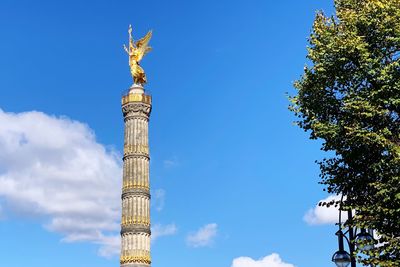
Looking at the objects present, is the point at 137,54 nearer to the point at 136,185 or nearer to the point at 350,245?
the point at 136,185

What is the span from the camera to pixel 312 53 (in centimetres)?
2191

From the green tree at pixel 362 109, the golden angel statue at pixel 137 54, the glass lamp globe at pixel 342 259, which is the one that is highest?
the golden angel statue at pixel 137 54

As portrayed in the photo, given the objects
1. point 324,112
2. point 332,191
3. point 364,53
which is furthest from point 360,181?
point 364,53

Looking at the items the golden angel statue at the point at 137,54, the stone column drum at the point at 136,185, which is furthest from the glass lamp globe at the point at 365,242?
the golden angel statue at the point at 137,54

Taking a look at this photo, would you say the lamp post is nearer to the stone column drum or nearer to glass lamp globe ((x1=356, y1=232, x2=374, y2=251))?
glass lamp globe ((x1=356, y1=232, x2=374, y2=251))

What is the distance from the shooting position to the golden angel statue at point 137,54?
57.8 meters

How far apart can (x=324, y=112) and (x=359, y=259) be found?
600 centimetres

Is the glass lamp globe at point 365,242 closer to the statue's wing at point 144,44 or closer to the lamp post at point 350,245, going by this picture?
the lamp post at point 350,245

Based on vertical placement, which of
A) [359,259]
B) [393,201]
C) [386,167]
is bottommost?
[359,259]

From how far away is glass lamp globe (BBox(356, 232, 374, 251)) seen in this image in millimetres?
17377

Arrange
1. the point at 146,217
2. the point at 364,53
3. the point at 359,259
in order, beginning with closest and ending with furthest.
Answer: the point at 359,259 → the point at 364,53 → the point at 146,217

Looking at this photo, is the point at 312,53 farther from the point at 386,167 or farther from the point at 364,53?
the point at 386,167

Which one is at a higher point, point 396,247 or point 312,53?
point 312,53

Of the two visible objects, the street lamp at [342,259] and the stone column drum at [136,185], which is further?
the stone column drum at [136,185]
